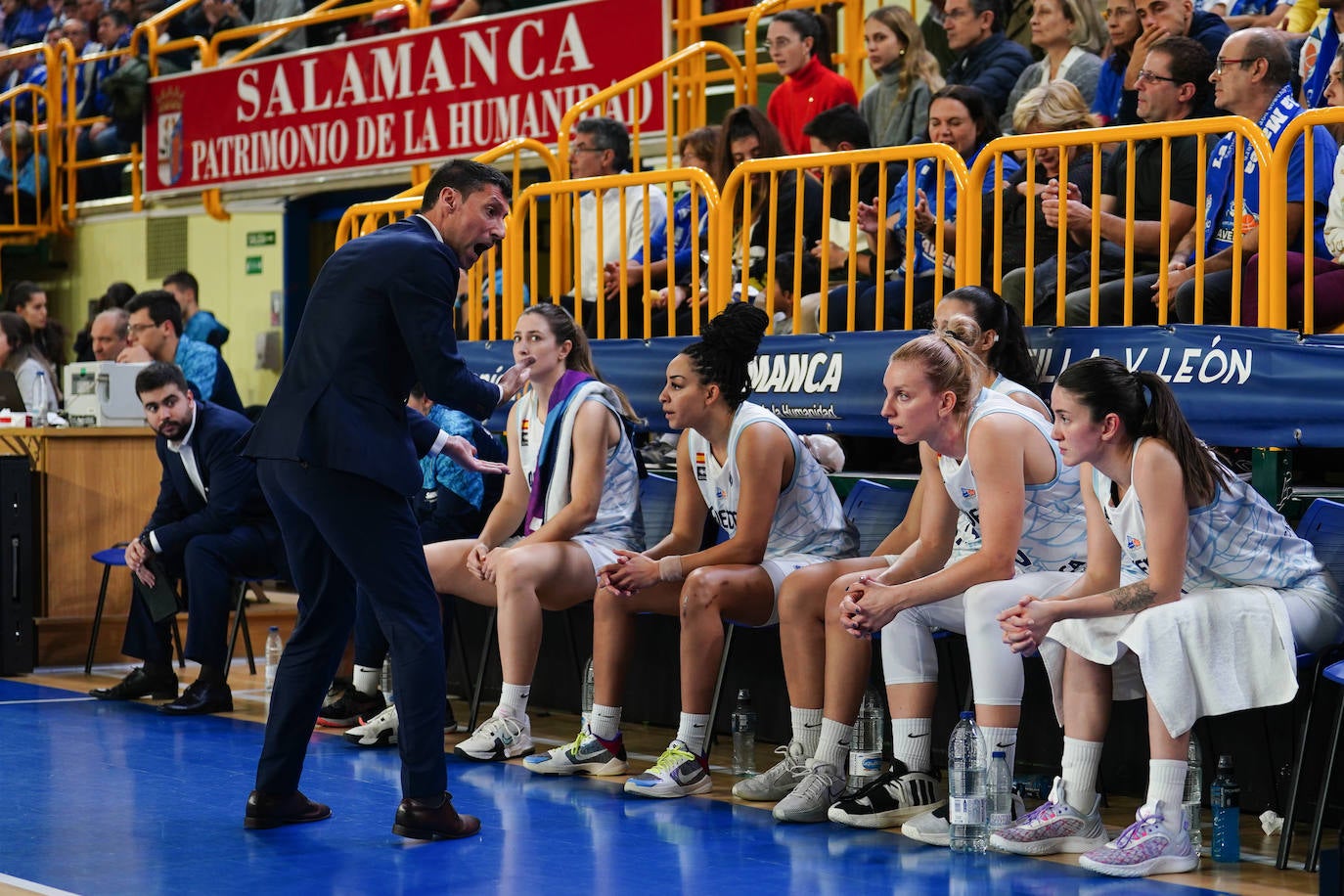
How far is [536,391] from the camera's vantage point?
639 cm

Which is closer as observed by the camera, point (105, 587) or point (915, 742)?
point (915, 742)

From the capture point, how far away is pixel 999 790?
183 inches

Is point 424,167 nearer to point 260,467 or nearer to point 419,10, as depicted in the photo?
point 419,10

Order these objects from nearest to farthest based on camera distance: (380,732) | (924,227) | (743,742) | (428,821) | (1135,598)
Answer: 1. (1135,598)
2. (428,821)
3. (743,742)
4. (380,732)
5. (924,227)

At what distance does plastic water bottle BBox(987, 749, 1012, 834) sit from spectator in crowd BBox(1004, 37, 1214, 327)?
1749mm

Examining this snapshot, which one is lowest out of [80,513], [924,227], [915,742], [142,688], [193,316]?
[142,688]

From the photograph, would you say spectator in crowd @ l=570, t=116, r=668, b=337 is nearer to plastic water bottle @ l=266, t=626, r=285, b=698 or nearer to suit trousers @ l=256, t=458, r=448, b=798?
plastic water bottle @ l=266, t=626, r=285, b=698

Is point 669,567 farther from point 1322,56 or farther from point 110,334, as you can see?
point 110,334

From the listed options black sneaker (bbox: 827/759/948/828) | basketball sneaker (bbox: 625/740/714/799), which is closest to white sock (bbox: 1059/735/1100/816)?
black sneaker (bbox: 827/759/948/828)

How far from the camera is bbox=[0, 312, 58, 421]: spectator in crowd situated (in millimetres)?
10211

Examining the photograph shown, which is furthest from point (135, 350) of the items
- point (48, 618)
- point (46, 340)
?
point (46, 340)

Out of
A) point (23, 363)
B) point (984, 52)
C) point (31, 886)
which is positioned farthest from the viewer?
point (23, 363)

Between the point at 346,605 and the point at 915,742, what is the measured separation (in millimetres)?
1607

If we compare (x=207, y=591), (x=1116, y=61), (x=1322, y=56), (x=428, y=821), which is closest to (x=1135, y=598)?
(x=428, y=821)
